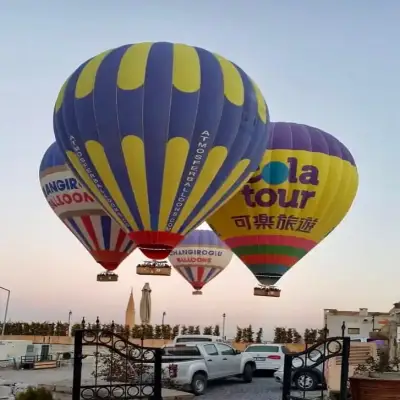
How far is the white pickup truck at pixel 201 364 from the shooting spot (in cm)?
1825

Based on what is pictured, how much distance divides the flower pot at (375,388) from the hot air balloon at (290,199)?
12096 millimetres

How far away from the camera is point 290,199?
898 inches

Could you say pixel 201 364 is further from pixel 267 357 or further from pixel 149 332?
pixel 149 332

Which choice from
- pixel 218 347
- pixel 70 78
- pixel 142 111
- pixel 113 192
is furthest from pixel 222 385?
pixel 70 78

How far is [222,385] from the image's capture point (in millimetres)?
21484

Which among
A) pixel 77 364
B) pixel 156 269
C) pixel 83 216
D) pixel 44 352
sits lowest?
pixel 44 352

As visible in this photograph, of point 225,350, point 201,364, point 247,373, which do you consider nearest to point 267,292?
point 247,373

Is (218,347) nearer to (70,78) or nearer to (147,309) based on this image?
(70,78)

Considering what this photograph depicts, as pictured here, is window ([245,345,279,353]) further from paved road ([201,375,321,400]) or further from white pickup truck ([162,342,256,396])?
white pickup truck ([162,342,256,396])

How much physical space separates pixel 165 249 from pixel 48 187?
8.91 m

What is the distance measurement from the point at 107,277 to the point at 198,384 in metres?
8.29

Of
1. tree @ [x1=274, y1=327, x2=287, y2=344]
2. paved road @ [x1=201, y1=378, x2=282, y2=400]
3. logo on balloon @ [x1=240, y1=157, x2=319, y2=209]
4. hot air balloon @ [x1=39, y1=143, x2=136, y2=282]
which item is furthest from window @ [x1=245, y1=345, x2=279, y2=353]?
tree @ [x1=274, y1=327, x2=287, y2=344]

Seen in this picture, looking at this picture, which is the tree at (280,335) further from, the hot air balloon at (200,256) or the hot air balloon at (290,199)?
the hot air balloon at (290,199)

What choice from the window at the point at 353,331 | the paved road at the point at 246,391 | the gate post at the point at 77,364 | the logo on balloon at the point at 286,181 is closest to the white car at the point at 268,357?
the paved road at the point at 246,391
